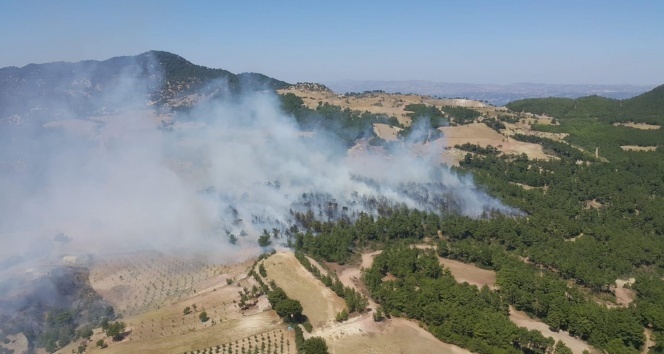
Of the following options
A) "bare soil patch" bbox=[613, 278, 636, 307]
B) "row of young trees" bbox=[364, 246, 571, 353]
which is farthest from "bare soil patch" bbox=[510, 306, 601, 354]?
"bare soil patch" bbox=[613, 278, 636, 307]

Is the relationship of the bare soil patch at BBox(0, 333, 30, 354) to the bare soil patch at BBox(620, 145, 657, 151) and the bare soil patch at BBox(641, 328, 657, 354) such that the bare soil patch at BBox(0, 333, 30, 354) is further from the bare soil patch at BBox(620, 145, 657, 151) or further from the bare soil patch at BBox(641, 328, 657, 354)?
the bare soil patch at BBox(620, 145, 657, 151)

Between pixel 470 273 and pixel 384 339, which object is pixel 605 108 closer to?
pixel 470 273

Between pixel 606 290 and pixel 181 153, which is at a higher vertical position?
pixel 181 153

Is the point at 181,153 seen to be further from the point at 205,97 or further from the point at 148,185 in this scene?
the point at 205,97

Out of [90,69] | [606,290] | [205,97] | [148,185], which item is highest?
[90,69]

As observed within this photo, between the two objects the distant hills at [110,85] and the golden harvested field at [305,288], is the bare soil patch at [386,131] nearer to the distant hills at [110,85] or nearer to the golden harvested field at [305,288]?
the distant hills at [110,85]

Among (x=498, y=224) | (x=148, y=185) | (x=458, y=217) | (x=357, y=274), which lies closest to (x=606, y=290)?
(x=498, y=224)
